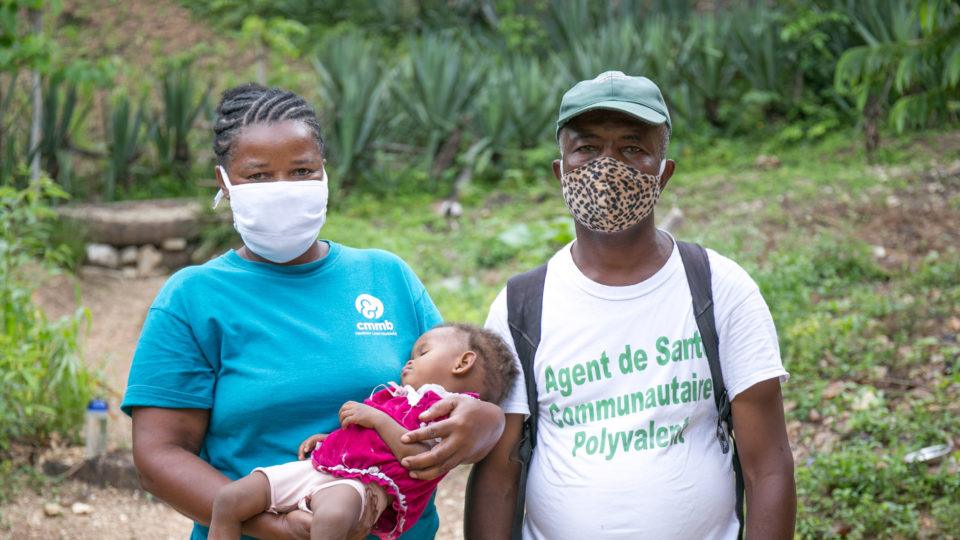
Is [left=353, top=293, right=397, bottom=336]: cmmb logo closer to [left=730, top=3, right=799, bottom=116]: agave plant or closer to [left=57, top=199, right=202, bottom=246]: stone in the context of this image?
[left=57, top=199, right=202, bottom=246]: stone

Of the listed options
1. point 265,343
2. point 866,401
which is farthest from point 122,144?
point 265,343

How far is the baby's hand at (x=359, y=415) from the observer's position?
2.10 m

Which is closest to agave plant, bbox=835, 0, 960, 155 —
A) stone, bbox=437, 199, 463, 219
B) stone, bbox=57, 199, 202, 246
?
stone, bbox=437, 199, 463, 219

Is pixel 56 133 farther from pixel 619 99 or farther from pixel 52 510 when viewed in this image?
pixel 619 99

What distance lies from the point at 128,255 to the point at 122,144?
4.56ft

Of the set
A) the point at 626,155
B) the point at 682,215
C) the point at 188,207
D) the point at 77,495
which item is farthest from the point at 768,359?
the point at 188,207

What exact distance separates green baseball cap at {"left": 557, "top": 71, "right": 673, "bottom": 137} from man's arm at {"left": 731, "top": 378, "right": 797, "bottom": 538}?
669mm

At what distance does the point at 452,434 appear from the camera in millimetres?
2146

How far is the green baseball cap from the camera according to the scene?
2.26 m

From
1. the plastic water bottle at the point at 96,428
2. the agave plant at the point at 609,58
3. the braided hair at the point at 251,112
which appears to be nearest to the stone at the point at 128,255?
the plastic water bottle at the point at 96,428

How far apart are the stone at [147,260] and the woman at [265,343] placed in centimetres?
682

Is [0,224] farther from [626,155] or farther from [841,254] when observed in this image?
[841,254]

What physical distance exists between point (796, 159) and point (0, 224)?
7.33 m

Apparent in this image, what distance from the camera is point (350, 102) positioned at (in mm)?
9758
